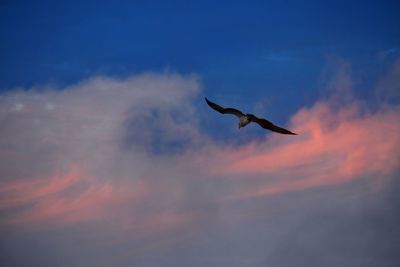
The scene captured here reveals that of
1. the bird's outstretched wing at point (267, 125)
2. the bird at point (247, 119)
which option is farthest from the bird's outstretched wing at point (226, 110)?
the bird's outstretched wing at point (267, 125)

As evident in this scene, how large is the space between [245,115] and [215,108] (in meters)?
3.15

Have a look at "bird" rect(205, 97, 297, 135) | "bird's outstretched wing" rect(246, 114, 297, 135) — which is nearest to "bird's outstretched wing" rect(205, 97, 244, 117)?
"bird" rect(205, 97, 297, 135)

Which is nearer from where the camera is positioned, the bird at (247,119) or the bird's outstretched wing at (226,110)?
the bird at (247,119)

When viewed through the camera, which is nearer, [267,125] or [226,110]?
[267,125]

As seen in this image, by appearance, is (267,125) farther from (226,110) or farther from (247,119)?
(226,110)

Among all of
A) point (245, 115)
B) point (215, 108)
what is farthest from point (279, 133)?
point (215, 108)

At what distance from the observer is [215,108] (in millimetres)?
37125

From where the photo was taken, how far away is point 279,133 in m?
36.5

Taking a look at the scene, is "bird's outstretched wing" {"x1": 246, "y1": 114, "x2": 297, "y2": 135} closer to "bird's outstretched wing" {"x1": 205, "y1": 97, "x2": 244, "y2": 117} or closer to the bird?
the bird

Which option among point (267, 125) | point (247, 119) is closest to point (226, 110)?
point (247, 119)

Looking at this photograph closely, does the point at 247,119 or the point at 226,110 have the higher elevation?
the point at 226,110

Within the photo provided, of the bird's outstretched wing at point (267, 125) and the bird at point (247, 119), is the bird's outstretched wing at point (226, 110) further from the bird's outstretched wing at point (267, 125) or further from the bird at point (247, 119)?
the bird's outstretched wing at point (267, 125)

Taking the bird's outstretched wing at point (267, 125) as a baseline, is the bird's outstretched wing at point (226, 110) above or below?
above

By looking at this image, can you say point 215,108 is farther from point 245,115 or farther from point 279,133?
point 279,133
